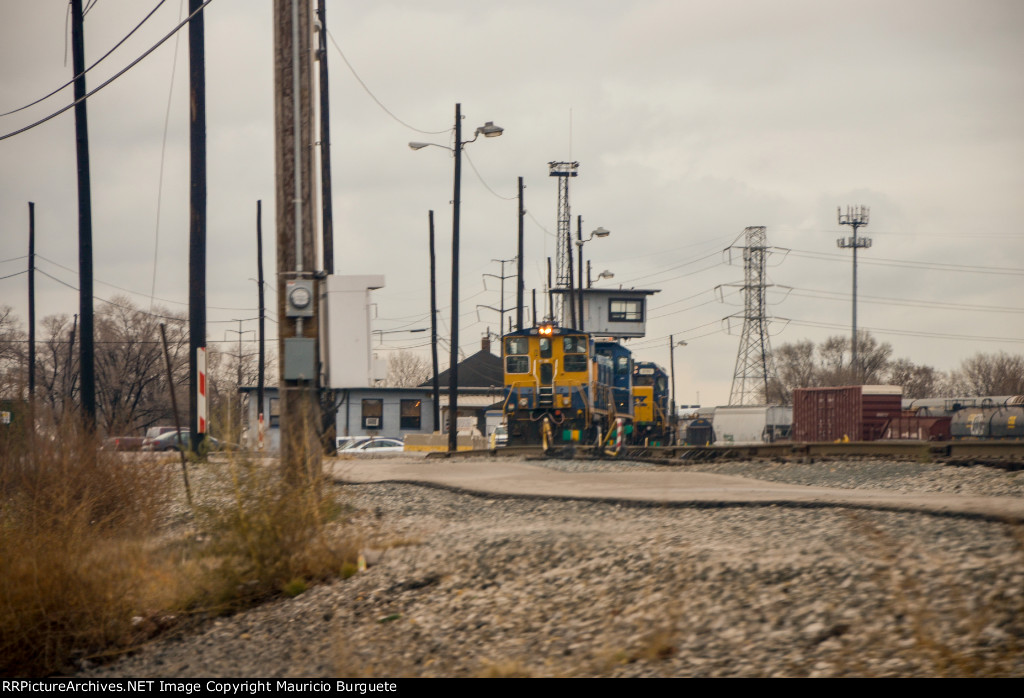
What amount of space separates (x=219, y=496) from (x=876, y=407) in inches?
1369

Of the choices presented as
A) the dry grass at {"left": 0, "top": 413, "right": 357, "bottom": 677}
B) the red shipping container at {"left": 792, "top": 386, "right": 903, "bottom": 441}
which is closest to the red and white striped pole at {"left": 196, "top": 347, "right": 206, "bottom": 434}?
the dry grass at {"left": 0, "top": 413, "right": 357, "bottom": 677}

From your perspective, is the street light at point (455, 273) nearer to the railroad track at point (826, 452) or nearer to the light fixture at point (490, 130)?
the light fixture at point (490, 130)

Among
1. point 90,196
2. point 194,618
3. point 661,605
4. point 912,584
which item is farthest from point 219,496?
point 90,196

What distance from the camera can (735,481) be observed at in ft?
42.2

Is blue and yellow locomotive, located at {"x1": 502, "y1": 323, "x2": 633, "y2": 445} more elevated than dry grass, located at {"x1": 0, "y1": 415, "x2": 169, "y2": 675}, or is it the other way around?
blue and yellow locomotive, located at {"x1": 502, "y1": 323, "x2": 633, "y2": 445}

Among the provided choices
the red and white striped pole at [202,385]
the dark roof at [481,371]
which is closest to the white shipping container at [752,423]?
the dark roof at [481,371]

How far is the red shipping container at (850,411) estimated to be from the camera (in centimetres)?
3866

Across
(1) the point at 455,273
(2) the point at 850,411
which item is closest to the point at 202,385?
(1) the point at 455,273

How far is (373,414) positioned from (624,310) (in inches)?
1083

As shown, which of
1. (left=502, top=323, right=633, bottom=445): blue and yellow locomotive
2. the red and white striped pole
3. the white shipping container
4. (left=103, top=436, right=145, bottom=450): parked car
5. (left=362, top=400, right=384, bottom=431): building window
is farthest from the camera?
(left=362, top=400, right=384, bottom=431): building window

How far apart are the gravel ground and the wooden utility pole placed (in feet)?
5.20

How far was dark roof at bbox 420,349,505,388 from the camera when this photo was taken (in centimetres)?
8406

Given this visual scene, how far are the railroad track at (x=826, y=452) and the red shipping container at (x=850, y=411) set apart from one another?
18.9 metres

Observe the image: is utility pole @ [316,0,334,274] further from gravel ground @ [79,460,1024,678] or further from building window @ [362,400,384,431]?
building window @ [362,400,384,431]
